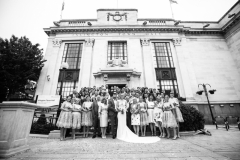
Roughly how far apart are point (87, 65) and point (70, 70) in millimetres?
2389

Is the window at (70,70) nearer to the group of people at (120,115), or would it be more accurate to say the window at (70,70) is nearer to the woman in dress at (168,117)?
the group of people at (120,115)

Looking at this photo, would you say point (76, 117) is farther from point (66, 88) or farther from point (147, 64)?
point (147, 64)

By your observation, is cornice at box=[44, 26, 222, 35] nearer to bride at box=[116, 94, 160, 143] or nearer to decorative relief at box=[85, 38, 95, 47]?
decorative relief at box=[85, 38, 95, 47]

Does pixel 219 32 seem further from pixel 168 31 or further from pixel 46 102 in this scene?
pixel 46 102

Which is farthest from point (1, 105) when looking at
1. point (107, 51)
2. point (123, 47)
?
point (123, 47)

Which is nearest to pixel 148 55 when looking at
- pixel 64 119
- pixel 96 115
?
pixel 96 115

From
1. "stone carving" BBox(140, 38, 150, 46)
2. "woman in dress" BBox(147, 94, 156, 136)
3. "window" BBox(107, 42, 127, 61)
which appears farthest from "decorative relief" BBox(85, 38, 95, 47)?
"woman in dress" BBox(147, 94, 156, 136)

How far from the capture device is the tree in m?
12.0

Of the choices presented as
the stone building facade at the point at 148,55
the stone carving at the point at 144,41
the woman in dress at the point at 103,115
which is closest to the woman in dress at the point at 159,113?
the woman in dress at the point at 103,115

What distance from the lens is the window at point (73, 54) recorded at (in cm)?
1501

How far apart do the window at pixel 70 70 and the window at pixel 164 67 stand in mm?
10758

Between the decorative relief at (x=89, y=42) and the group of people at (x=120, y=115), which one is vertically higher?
the decorative relief at (x=89, y=42)

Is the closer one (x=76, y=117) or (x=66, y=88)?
(x=76, y=117)

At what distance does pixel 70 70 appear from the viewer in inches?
570
